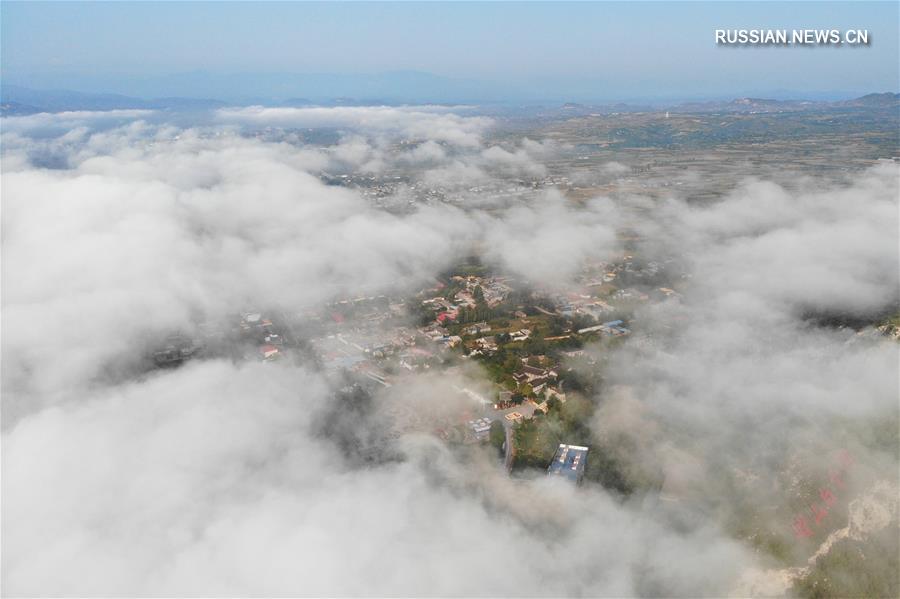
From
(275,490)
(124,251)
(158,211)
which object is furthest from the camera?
(158,211)

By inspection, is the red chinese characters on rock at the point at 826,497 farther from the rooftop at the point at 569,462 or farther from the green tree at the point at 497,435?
the green tree at the point at 497,435

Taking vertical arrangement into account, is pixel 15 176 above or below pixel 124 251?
above

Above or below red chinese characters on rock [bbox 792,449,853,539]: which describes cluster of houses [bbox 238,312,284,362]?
above

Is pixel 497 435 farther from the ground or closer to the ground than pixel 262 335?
closer to the ground

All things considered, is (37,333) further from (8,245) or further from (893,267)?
(893,267)

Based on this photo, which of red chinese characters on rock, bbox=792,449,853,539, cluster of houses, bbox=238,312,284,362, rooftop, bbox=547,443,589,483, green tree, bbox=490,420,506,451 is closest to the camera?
red chinese characters on rock, bbox=792,449,853,539

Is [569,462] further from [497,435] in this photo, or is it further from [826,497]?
[826,497]

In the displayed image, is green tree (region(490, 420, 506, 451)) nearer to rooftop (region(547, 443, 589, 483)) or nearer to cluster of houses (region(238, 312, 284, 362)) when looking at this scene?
rooftop (region(547, 443, 589, 483))

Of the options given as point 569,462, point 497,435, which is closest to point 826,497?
point 569,462

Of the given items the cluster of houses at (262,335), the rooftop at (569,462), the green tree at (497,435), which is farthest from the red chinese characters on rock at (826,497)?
the cluster of houses at (262,335)

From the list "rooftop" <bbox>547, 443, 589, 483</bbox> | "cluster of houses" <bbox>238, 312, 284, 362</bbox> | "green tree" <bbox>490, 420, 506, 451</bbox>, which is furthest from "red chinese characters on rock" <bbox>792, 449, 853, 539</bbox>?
"cluster of houses" <bbox>238, 312, 284, 362</bbox>

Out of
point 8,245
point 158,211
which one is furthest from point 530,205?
point 8,245
